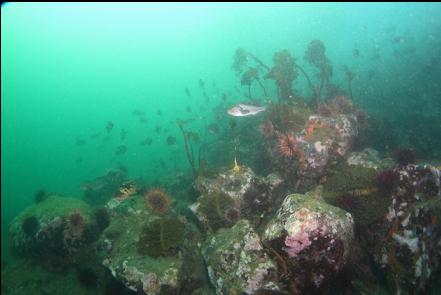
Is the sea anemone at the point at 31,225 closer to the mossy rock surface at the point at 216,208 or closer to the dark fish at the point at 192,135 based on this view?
the mossy rock surface at the point at 216,208

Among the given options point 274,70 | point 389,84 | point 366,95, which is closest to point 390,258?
point 274,70

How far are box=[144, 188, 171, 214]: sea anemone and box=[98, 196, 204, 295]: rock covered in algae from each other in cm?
65

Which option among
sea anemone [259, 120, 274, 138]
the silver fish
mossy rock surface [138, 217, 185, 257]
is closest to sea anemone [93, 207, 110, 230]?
mossy rock surface [138, 217, 185, 257]

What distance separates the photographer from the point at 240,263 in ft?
22.7

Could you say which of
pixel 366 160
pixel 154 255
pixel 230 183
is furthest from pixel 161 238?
pixel 366 160

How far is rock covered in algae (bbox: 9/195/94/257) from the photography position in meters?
10.9

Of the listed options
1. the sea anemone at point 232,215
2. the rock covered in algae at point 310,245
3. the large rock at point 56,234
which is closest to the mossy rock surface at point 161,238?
the sea anemone at point 232,215

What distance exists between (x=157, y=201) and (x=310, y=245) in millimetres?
5445

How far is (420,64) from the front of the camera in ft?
96.4

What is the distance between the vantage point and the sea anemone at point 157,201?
32.6ft

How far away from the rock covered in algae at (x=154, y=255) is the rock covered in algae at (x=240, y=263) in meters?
0.80

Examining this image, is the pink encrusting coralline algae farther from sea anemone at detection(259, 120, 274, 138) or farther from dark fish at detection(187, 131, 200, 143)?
dark fish at detection(187, 131, 200, 143)

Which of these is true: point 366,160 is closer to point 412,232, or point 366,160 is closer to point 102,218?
point 412,232

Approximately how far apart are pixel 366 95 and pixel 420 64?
339 inches
